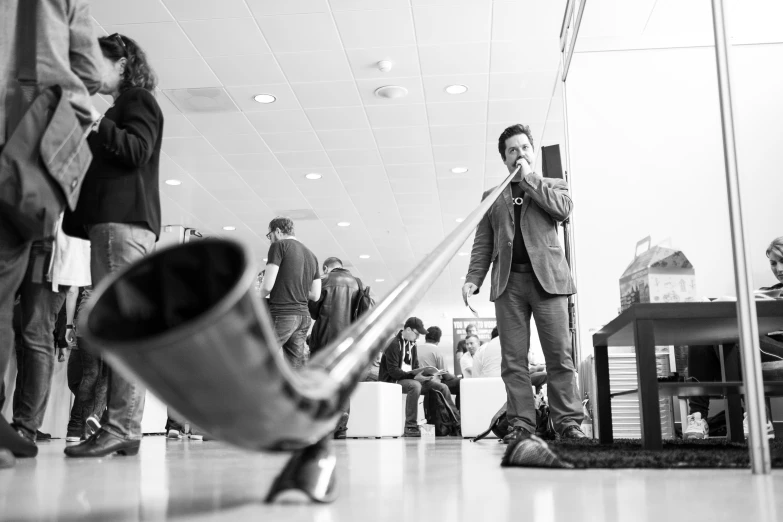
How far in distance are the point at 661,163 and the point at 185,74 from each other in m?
3.57

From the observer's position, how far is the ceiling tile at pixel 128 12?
15.8 feet

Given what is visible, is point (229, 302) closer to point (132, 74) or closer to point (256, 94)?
point (132, 74)

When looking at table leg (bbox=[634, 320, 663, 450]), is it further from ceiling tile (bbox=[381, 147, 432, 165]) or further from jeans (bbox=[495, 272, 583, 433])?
ceiling tile (bbox=[381, 147, 432, 165])

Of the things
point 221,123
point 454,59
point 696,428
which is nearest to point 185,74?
point 221,123

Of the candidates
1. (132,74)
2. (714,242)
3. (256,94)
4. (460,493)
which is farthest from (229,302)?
(256,94)

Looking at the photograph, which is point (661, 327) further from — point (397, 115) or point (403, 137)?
point (403, 137)

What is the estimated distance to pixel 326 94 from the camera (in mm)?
6188

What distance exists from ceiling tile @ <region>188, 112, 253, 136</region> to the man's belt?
4.16 meters

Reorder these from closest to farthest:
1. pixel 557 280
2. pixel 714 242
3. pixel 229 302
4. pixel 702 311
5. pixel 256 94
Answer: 1. pixel 229 302
2. pixel 702 311
3. pixel 557 280
4. pixel 714 242
5. pixel 256 94

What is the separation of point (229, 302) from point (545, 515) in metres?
0.54

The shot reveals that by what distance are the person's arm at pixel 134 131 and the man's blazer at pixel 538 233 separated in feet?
4.73

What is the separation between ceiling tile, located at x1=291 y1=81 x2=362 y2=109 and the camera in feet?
19.8

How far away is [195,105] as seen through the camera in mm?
6352

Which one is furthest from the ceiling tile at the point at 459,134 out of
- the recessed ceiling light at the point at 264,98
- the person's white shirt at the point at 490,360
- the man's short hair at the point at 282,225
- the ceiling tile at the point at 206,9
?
the man's short hair at the point at 282,225
